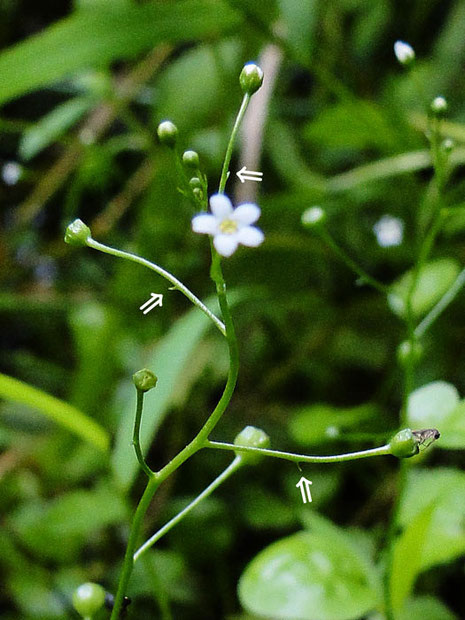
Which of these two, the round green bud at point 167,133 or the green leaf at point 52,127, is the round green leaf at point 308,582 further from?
the green leaf at point 52,127

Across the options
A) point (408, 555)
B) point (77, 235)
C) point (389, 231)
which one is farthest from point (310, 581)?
point (389, 231)

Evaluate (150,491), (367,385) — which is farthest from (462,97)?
(150,491)

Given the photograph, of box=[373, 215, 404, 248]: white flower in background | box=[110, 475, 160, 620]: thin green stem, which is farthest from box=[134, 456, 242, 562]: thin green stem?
box=[373, 215, 404, 248]: white flower in background

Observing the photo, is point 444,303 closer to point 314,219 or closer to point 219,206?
point 314,219

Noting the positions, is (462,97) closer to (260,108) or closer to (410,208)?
(410,208)

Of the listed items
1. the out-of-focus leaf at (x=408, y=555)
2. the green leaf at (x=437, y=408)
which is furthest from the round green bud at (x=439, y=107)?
the out-of-focus leaf at (x=408, y=555)

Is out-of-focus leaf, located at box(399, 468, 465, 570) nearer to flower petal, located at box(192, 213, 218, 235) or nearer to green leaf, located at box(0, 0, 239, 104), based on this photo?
flower petal, located at box(192, 213, 218, 235)
